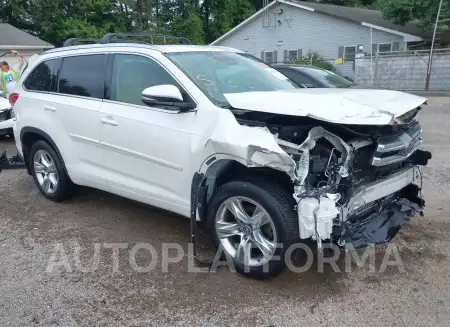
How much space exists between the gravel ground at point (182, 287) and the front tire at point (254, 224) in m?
0.18

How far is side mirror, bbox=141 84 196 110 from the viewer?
3617mm

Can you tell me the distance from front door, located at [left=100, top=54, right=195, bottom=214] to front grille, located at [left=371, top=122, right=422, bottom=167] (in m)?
1.49

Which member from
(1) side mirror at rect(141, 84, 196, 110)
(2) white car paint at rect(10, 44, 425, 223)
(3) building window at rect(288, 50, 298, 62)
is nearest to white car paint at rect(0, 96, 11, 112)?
(2) white car paint at rect(10, 44, 425, 223)

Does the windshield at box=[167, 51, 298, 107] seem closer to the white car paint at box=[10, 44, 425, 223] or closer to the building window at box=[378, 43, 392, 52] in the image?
the white car paint at box=[10, 44, 425, 223]

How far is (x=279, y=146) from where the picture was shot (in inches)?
124

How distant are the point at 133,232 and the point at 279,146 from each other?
211 cm

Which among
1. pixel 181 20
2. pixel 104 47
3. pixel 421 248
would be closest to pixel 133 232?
pixel 104 47

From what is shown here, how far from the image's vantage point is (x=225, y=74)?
13.8ft

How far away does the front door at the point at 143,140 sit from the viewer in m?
3.80

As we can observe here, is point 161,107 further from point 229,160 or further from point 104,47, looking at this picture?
point 104,47

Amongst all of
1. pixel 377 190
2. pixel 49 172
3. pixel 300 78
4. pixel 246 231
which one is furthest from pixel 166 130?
pixel 300 78

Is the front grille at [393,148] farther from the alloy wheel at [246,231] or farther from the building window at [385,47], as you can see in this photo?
the building window at [385,47]

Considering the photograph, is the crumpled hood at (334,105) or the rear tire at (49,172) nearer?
the crumpled hood at (334,105)

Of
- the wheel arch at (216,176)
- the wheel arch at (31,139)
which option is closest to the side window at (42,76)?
the wheel arch at (31,139)
